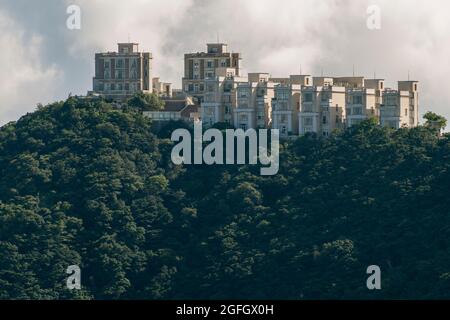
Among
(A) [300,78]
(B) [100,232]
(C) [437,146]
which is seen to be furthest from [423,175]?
(B) [100,232]

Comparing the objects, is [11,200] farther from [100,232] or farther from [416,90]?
[416,90]

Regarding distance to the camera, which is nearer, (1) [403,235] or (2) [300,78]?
(1) [403,235]

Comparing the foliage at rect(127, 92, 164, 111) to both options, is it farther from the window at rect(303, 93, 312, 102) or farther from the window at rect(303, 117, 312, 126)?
the window at rect(303, 93, 312, 102)

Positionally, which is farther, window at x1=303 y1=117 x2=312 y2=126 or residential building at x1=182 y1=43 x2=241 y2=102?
residential building at x1=182 y1=43 x2=241 y2=102
